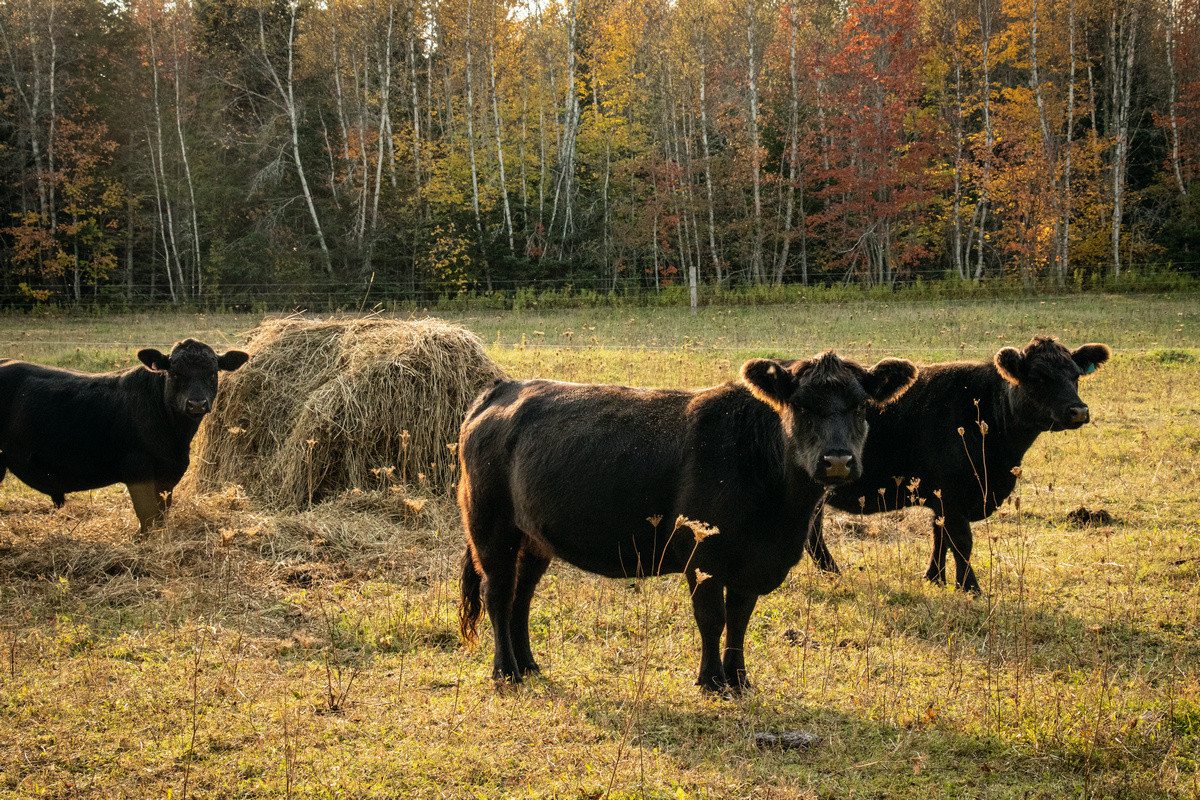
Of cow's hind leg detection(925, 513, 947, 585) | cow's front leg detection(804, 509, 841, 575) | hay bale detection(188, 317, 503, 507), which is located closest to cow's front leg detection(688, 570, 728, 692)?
cow's front leg detection(804, 509, 841, 575)

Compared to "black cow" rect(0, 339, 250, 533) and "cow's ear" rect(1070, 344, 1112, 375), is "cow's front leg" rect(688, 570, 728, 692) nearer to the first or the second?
"cow's ear" rect(1070, 344, 1112, 375)

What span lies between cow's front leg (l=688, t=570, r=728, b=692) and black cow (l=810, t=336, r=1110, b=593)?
2.58m

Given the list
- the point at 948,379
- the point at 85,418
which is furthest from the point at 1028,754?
the point at 85,418

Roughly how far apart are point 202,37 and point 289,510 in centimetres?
3912

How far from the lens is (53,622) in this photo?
6.18 m

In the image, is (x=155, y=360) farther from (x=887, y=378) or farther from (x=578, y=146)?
(x=578, y=146)

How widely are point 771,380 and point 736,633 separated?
1524 millimetres

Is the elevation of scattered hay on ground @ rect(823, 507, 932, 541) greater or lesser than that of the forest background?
lesser

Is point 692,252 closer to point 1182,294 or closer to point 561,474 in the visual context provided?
point 1182,294

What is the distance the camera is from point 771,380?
508 cm

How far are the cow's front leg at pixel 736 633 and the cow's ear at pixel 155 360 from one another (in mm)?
6400

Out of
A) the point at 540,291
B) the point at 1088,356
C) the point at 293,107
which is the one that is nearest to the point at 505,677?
the point at 1088,356

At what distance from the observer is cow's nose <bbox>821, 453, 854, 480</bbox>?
15.1 ft

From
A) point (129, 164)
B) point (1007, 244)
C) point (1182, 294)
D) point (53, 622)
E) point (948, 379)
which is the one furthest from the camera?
point (129, 164)
